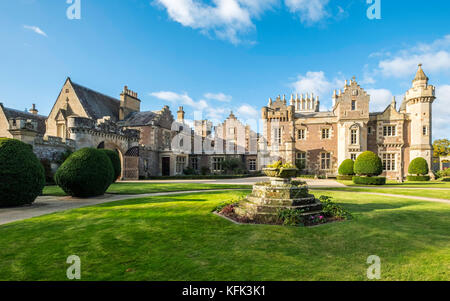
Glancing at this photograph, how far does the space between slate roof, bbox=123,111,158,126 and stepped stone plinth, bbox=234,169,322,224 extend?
90.8 ft

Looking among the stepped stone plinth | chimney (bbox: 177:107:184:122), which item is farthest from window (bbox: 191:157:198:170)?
the stepped stone plinth

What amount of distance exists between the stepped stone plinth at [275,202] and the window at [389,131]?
31.3 meters

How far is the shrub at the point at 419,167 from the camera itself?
27.5m

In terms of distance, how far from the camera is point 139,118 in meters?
34.4

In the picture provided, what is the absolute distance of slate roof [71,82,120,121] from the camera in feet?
94.4

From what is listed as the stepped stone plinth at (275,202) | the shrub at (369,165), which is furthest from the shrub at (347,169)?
the stepped stone plinth at (275,202)

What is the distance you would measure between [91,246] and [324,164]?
34.2m

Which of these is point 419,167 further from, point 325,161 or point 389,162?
point 325,161

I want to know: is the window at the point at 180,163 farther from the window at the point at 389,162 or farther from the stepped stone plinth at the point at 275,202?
the window at the point at 389,162

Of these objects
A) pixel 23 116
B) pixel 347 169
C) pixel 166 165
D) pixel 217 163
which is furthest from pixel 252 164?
pixel 23 116

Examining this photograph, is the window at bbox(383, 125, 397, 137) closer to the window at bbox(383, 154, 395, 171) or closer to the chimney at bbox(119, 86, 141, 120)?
the window at bbox(383, 154, 395, 171)

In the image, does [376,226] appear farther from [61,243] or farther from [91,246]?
[61,243]
